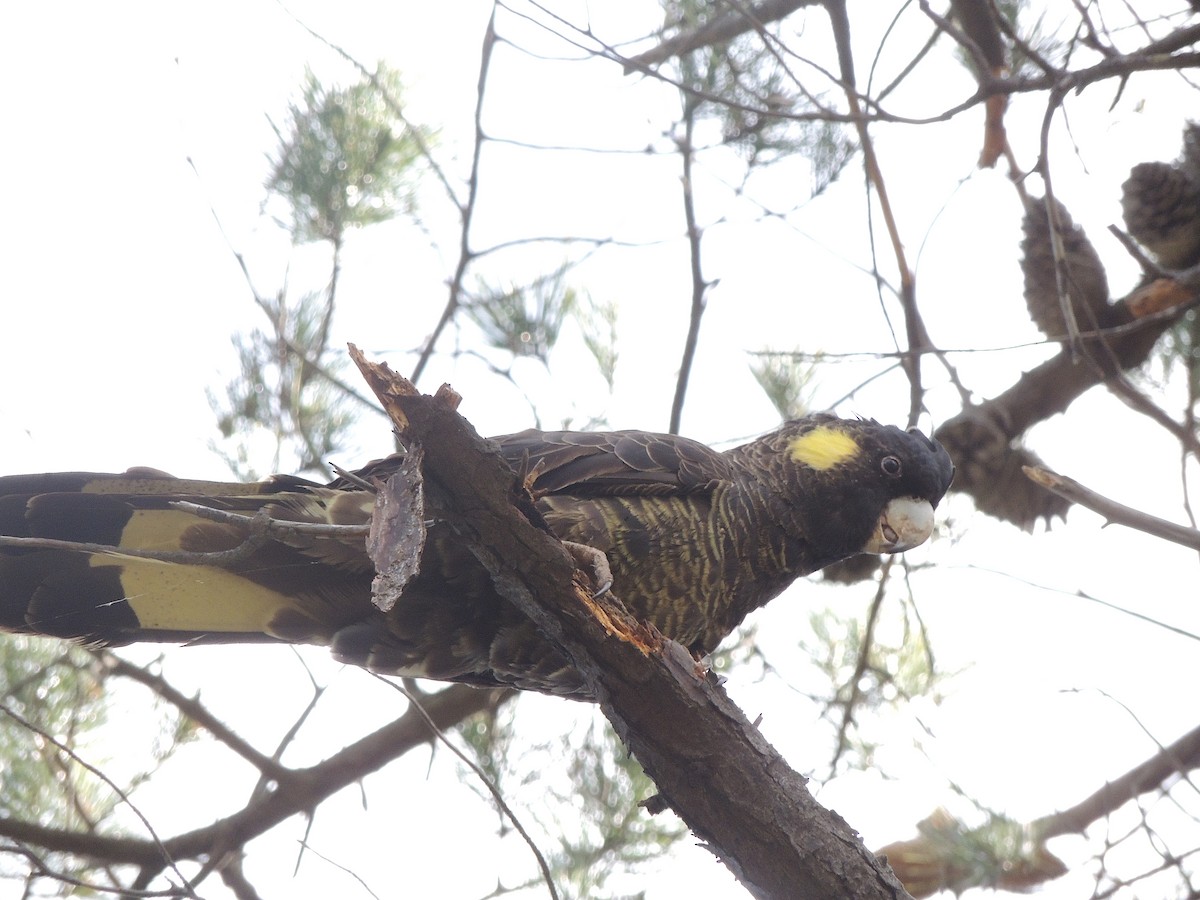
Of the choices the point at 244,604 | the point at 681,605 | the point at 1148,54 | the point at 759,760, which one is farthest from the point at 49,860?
the point at 1148,54

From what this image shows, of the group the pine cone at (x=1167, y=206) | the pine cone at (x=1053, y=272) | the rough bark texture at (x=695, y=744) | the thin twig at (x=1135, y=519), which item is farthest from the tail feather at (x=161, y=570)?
the pine cone at (x=1167, y=206)

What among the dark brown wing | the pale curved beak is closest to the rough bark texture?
the dark brown wing

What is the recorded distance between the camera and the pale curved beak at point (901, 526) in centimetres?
354

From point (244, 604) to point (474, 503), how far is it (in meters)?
1.25

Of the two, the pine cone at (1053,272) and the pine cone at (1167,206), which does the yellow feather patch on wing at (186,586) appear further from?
the pine cone at (1167,206)

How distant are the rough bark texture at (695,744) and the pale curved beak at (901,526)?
1.26 metres

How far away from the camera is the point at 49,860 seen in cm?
370

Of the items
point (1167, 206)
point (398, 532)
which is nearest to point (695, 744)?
point (398, 532)

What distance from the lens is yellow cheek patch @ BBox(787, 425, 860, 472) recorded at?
3574 mm

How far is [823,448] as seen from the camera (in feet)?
12.0

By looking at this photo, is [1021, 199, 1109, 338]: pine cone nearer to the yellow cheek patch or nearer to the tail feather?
the yellow cheek patch

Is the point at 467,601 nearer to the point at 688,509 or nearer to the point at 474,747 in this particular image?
the point at 688,509

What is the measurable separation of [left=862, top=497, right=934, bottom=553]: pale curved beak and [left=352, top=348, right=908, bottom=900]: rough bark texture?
1255 millimetres

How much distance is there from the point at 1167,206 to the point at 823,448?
1.76m
